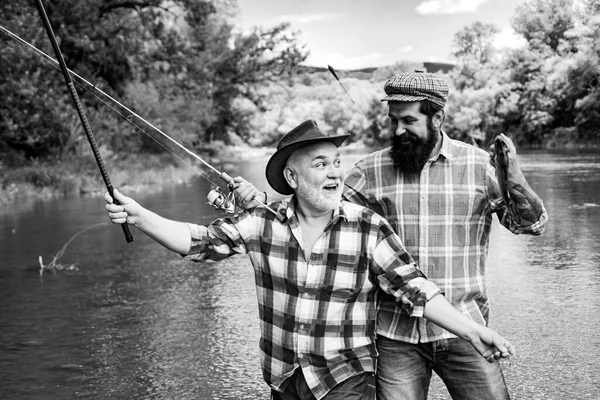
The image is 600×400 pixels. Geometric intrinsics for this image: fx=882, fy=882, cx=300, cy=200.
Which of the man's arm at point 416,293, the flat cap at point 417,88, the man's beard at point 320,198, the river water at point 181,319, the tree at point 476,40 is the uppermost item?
the tree at point 476,40

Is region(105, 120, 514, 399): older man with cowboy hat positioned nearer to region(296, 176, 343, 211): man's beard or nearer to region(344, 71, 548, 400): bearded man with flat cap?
region(296, 176, 343, 211): man's beard

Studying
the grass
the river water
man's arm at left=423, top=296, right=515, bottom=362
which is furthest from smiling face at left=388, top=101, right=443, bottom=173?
the grass

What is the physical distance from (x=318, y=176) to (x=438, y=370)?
38.8 inches

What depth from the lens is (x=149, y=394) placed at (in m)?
5.89

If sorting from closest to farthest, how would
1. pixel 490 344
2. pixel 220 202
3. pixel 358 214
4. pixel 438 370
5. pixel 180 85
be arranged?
1. pixel 490 344
2. pixel 358 214
3. pixel 438 370
4. pixel 220 202
5. pixel 180 85

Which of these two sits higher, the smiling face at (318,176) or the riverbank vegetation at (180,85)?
the riverbank vegetation at (180,85)

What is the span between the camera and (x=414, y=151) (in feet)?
12.2

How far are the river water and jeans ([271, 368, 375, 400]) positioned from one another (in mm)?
2349

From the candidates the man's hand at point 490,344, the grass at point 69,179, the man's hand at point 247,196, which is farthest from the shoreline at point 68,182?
the man's hand at point 490,344

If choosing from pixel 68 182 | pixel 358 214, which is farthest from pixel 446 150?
pixel 68 182

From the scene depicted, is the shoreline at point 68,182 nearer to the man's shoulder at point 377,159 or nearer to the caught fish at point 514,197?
the man's shoulder at point 377,159

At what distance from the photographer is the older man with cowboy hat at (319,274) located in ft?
11.2

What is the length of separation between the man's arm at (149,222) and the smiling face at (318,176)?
495mm

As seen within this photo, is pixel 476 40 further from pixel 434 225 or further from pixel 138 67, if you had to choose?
pixel 434 225
